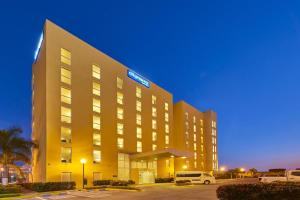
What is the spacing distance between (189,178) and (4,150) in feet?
90.2

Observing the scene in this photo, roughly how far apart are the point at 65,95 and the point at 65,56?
228 inches

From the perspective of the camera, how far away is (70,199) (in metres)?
24.8

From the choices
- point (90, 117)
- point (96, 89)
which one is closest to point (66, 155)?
point (90, 117)

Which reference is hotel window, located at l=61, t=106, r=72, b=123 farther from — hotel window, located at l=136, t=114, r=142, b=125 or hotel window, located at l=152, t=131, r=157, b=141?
hotel window, located at l=152, t=131, r=157, b=141

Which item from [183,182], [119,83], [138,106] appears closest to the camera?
[183,182]

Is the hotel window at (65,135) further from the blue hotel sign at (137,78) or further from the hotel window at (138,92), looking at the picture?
the hotel window at (138,92)

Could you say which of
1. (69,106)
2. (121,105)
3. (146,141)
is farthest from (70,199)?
(146,141)

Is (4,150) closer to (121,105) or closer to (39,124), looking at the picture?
(39,124)

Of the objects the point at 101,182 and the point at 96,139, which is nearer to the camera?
the point at 101,182

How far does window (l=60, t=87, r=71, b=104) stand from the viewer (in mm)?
42881

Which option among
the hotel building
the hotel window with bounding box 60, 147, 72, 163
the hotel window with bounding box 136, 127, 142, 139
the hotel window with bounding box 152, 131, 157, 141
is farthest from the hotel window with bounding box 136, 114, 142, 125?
the hotel window with bounding box 60, 147, 72, 163

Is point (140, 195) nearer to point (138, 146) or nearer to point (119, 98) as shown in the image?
point (119, 98)

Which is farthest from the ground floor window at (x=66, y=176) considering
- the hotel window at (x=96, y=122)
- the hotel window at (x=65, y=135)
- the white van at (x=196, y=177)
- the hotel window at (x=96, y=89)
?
the white van at (x=196, y=177)

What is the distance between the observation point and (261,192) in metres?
14.7
